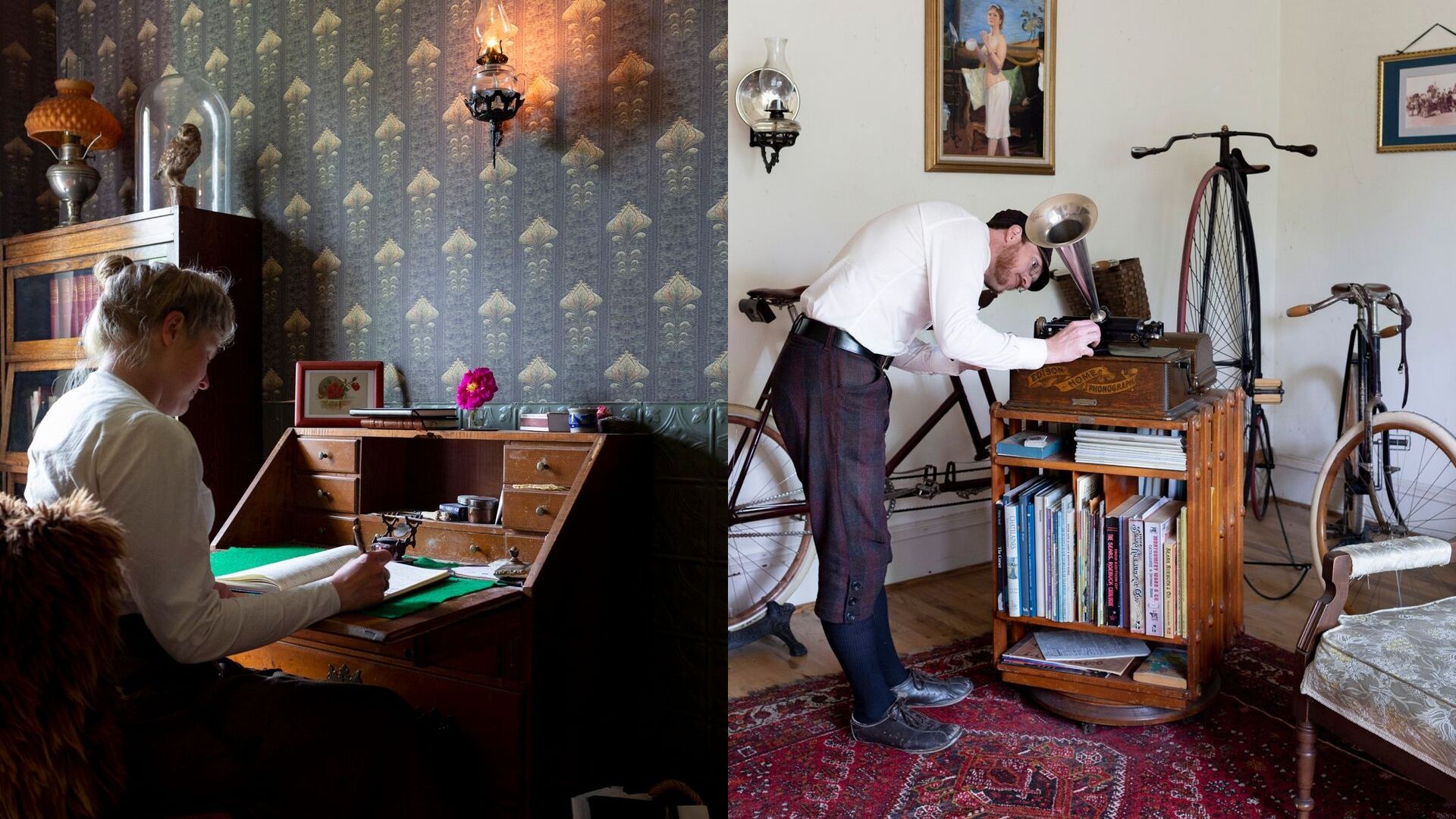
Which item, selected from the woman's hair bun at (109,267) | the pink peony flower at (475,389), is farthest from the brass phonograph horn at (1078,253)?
the woman's hair bun at (109,267)

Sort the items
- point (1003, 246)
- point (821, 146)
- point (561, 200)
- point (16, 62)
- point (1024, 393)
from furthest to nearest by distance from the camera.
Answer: point (16, 62), point (561, 200), point (1024, 393), point (1003, 246), point (821, 146)

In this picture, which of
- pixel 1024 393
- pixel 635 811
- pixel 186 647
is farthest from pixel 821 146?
pixel 635 811

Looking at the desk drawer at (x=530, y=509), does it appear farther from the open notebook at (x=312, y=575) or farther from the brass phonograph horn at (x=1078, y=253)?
the brass phonograph horn at (x=1078, y=253)

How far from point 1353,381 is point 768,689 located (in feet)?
4.46

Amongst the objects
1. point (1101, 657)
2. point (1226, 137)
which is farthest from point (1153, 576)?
point (1226, 137)

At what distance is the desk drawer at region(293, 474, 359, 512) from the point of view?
2.40 metres

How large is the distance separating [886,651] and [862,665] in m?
0.17

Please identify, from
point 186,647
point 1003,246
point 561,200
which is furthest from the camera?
point 561,200

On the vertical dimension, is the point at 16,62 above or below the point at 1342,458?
above

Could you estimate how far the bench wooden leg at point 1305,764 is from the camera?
165cm

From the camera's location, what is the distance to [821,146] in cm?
159

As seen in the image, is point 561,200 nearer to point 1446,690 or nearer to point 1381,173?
point 1381,173

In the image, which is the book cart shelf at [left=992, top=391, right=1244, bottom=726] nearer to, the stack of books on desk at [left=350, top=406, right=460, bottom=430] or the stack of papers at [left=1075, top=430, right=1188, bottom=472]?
the stack of papers at [left=1075, top=430, right=1188, bottom=472]

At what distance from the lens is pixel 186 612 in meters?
1.41
